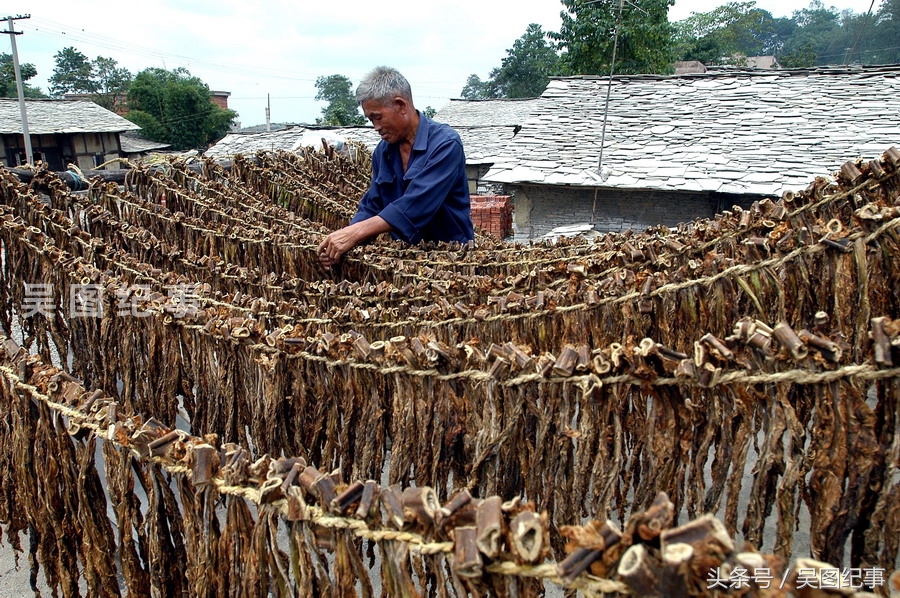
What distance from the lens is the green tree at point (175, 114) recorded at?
3522 centimetres

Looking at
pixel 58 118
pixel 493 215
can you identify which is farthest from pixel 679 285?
pixel 58 118

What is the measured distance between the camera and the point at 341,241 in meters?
3.53

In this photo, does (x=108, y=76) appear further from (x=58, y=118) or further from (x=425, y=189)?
(x=425, y=189)

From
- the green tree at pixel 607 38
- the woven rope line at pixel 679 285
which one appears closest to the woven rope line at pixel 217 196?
the woven rope line at pixel 679 285

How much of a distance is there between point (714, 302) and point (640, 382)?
830 millimetres

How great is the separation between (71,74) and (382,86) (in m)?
61.9

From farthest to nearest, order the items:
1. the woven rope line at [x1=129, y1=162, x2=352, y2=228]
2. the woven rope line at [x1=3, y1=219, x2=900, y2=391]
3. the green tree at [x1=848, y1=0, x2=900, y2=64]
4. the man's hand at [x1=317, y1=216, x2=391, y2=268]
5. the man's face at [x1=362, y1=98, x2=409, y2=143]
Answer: the green tree at [x1=848, y1=0, x2=900, y2=64], the woven rope line at [x1=129, y1=162, x2=352, y2=228], the man's face at [x1=362, y1=98, x2=409, y2=143], the man's hand at [x1=317, y1=216, x2=391, y2=268], the woven rope line at [x1=3, y1=219, x2=900, y2=391]

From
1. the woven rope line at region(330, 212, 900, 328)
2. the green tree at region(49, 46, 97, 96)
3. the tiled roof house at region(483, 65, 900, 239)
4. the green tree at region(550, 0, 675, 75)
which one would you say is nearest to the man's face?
the woven rope line at region(330, 212, 900, 328)

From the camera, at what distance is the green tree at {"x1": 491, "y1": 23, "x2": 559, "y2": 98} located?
49.3m

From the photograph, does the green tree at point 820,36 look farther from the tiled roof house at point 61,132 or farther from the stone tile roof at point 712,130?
the tiled roof house at point 61,132

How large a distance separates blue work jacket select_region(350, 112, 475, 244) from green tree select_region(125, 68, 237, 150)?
35239 millimetres

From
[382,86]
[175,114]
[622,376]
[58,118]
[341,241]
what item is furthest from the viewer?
[175,114]

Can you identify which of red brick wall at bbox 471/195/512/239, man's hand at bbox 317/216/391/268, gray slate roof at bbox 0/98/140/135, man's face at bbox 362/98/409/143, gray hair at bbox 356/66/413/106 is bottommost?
red brick wall at bbox 471/195/512/239

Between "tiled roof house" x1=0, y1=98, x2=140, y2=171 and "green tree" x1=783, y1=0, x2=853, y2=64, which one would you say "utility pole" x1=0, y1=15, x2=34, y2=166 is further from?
"green tree" x1=783, y1=0, x2=853, y2=64
